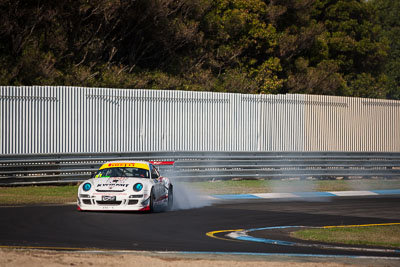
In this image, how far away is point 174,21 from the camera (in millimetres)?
37375

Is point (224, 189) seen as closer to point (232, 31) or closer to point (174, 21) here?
point (174, 21)

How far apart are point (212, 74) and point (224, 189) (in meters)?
16.4

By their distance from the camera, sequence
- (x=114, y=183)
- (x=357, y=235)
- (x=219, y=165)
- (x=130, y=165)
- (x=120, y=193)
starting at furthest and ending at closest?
(x=219, y=165), (x=130, y=165), (x=114, y=183), (x=120, y=193), (x=357, y=235)

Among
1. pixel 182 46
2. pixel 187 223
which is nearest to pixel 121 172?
pixel 187 223

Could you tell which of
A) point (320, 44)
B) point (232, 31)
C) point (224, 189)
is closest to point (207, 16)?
point (232, 31)

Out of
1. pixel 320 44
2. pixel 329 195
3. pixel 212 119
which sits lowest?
pixel 329 195

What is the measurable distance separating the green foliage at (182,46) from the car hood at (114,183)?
12897 millimetres

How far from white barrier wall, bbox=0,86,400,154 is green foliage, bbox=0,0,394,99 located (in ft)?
17.8

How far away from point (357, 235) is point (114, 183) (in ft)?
19.7

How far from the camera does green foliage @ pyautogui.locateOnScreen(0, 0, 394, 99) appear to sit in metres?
31.8

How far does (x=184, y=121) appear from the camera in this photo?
2709 cm

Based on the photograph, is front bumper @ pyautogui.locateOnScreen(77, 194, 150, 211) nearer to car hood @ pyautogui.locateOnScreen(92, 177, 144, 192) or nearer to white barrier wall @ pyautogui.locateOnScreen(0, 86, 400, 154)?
car hood @ pyautogui.locateOnScreen(92, 177, 144, 192)

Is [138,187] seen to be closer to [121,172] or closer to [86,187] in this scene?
[86,187]

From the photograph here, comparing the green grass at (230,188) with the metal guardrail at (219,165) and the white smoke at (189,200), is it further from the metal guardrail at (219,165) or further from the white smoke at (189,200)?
the white smoke at (189,200)
